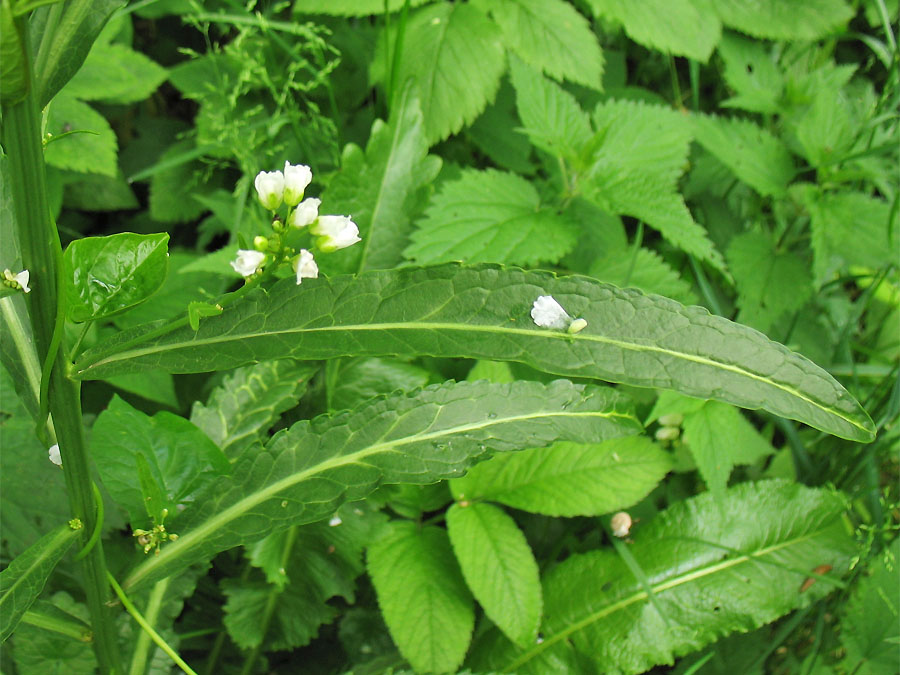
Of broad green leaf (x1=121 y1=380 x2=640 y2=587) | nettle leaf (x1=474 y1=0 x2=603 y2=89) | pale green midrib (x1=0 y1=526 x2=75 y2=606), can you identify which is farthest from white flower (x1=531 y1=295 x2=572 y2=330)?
nettle leaf (x1=474 y1=0 x2=603 y2=89)

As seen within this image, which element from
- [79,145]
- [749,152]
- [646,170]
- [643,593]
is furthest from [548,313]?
[79,145]

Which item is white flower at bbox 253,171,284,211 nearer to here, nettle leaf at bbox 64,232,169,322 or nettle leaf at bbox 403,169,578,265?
nettle leaf at bbox 64,232,169,322

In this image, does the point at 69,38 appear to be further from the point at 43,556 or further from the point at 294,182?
the point at 43,556

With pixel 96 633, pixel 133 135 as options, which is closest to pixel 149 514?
pixel 96 633

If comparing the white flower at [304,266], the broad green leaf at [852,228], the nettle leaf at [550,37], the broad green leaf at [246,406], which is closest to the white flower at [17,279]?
the white flower at [304,266]

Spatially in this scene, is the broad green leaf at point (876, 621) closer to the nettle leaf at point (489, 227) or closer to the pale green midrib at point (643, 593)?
the pale green midrib at point (643, 593)

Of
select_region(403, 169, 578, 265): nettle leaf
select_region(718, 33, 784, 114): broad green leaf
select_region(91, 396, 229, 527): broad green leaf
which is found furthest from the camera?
select_region(718, 33, 784, 114): broad green leaf

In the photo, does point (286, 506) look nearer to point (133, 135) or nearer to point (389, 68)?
point (389, 68)
